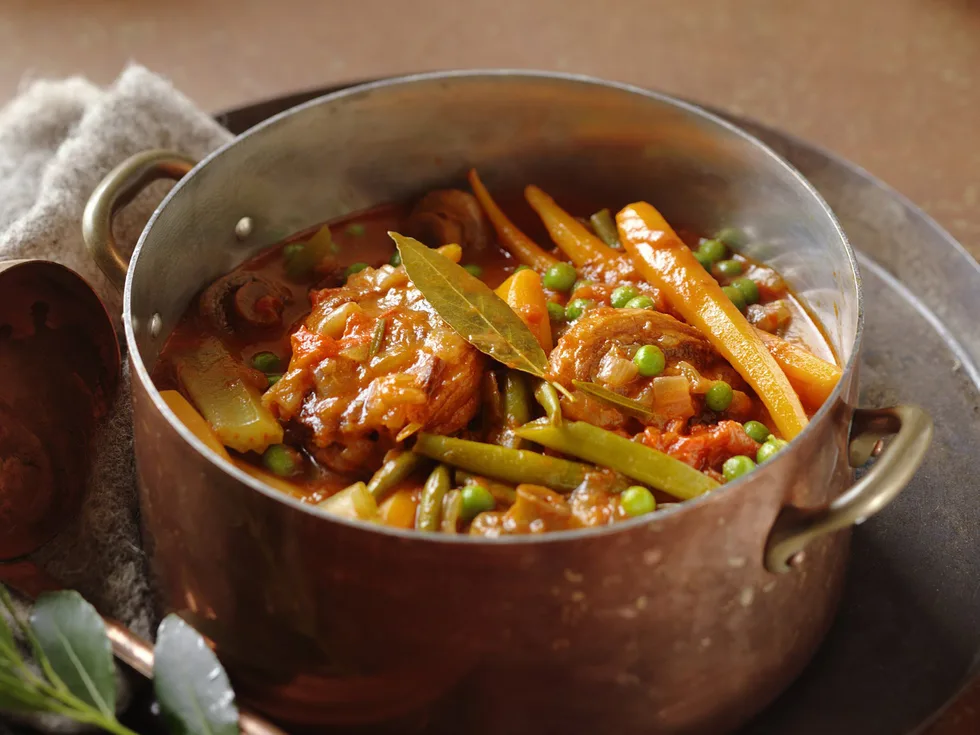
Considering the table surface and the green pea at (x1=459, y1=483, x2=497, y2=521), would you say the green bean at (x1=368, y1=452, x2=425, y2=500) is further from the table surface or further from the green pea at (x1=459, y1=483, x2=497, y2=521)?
the table surface

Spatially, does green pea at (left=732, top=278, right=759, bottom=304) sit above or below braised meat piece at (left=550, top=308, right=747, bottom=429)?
below

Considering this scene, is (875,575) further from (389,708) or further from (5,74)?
(5,74)

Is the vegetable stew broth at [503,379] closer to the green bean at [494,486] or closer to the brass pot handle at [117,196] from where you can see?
the green bean at [494,486]

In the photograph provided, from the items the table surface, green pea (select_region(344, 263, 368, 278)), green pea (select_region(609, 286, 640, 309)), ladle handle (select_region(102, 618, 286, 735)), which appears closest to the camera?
ladle handle (select_region(102, 618, 286, 735))

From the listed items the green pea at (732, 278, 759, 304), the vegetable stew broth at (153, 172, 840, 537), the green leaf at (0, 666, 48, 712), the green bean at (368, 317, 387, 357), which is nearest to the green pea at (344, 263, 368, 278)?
the vegetable stew broth at (153, 172, 840, 537)

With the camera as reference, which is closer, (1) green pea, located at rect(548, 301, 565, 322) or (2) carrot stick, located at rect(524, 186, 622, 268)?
(1) green pea, located at rect(548, 301, 565, 322)

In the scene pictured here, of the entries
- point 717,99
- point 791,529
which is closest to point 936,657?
point 791,529

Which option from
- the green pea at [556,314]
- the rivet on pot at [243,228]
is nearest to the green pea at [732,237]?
the green pea at [556,314]
